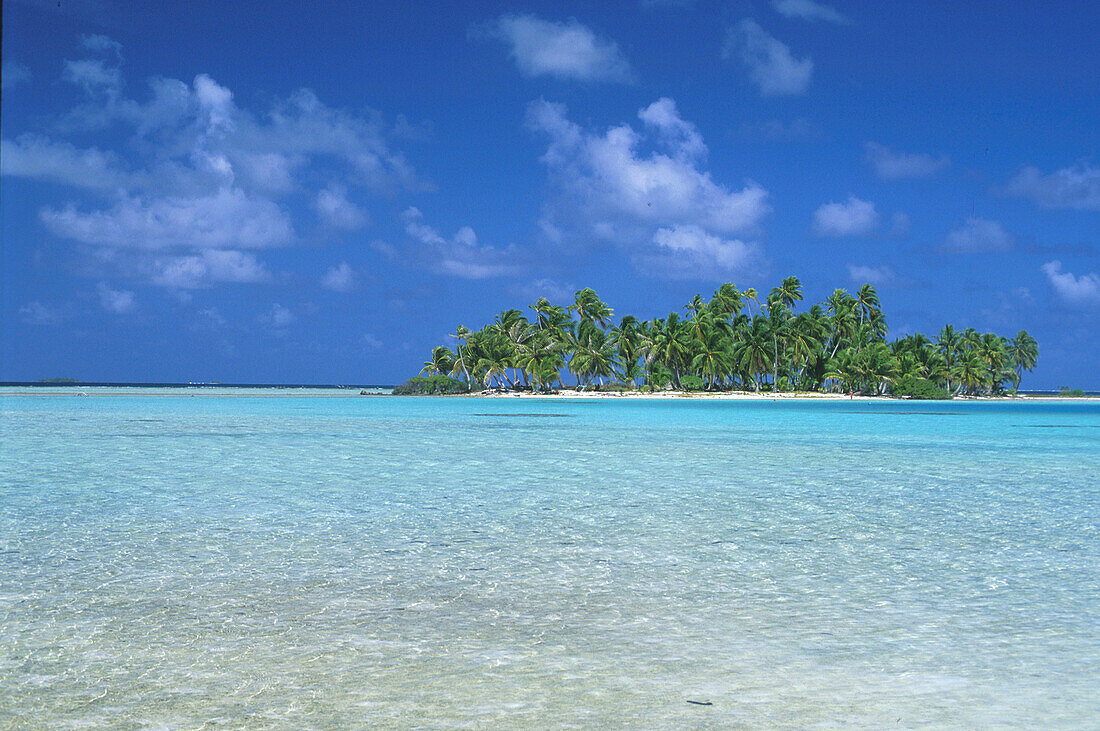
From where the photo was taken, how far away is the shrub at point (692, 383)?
274 feet

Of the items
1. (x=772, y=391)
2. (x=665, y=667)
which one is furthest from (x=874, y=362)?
(x=665, y=667)

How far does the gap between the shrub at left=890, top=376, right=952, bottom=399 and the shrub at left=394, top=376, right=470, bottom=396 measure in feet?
140

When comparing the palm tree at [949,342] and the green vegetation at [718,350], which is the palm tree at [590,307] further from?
the palm tree at [949,342]

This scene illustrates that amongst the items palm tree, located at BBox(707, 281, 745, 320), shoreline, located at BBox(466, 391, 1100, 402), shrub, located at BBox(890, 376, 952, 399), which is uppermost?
palm tree, located at BBox(707, 281, 745, 320)

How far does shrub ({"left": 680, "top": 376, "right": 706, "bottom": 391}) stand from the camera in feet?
274

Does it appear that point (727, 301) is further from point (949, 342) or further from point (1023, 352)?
point (1023, 352)

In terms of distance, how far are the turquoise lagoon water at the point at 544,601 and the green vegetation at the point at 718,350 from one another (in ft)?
214

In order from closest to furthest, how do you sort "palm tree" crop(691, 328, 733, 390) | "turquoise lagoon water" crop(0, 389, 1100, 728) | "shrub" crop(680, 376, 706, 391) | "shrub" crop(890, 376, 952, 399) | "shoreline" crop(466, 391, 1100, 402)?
"turquoise lagoon water" crop(0, 389, 1100, 728) < "palm tree" crop(691, 328, 733, 390) < "shoreline" crop(466, 391, 1100, 402) < "shrub" crop(680, 376, 706, 391) < "shrub" crop(890, 376, 952, 399)

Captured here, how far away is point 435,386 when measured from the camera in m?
90.6

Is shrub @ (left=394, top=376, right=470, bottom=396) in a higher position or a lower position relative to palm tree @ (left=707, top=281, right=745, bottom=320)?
lower

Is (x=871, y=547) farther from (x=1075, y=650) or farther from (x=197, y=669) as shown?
(x=197, y=669)

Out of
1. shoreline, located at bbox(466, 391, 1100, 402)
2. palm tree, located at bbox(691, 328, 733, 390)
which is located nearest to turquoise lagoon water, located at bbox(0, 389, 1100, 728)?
palm tree, located at bbox(691, 328, 733, 390)

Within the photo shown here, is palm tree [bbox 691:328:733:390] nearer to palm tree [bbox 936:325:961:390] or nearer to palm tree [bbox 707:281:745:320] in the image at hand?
palm tree [bbox 707:281:745:320]

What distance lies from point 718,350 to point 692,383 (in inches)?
239
